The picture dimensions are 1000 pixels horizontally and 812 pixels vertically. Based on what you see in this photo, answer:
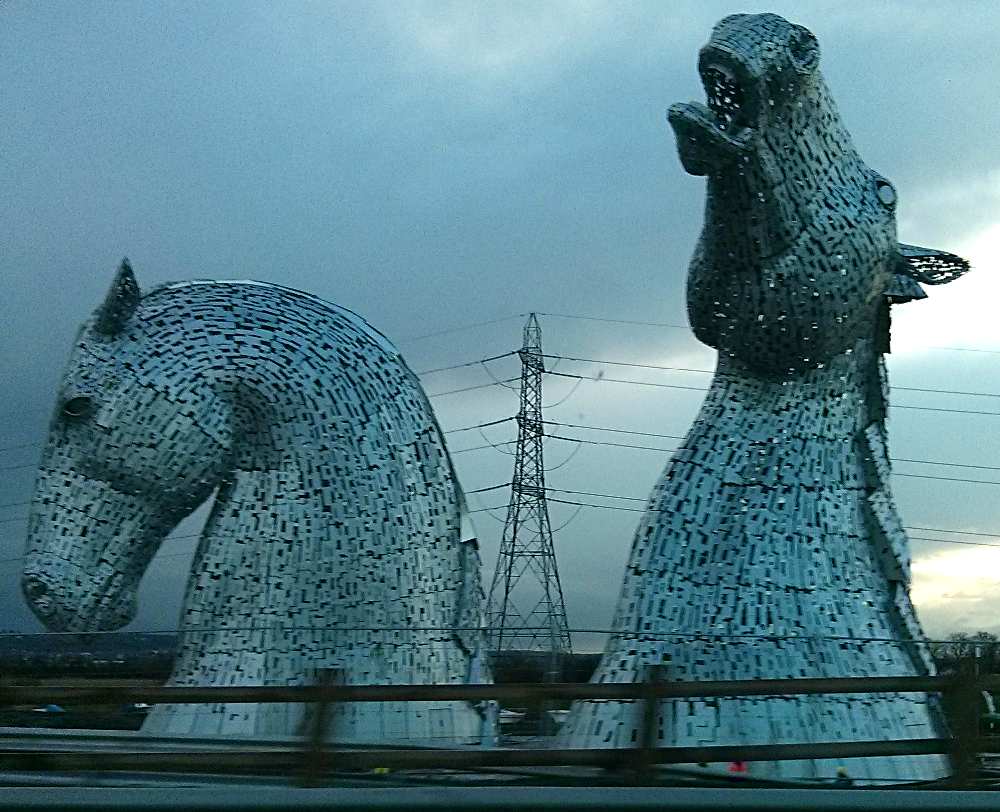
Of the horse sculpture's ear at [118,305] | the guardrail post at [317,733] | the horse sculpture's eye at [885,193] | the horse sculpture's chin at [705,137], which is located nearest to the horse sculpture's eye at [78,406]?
the horse sculpture's ear at [118,305]

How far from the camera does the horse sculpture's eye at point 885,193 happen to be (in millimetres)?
7121

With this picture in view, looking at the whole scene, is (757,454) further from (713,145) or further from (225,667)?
(225,667)

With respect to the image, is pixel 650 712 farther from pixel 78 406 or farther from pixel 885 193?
pixel 78 406

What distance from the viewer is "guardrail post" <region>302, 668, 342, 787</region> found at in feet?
11.0

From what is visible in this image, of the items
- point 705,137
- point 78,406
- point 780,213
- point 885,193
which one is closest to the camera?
point 705,137

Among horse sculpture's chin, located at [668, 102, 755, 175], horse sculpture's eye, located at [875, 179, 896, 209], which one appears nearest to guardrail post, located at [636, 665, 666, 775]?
horse sculpture's chin, located at [668, 102, 755, 175]

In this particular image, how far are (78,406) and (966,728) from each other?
17.3 feet

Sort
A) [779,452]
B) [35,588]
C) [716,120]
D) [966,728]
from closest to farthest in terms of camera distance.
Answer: [966,728] < [716,120] < [779,452] < [35,588]

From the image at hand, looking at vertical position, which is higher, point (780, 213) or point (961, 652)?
point (780, 213)

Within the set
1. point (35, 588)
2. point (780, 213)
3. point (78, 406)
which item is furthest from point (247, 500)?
point (780, 213)

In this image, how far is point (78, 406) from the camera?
7.45 meters

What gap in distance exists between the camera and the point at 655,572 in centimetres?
687

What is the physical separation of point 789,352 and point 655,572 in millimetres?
1368

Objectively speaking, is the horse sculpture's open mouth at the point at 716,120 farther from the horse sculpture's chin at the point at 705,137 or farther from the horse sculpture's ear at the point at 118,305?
the horse sculpture's ear at the point at 118,305
